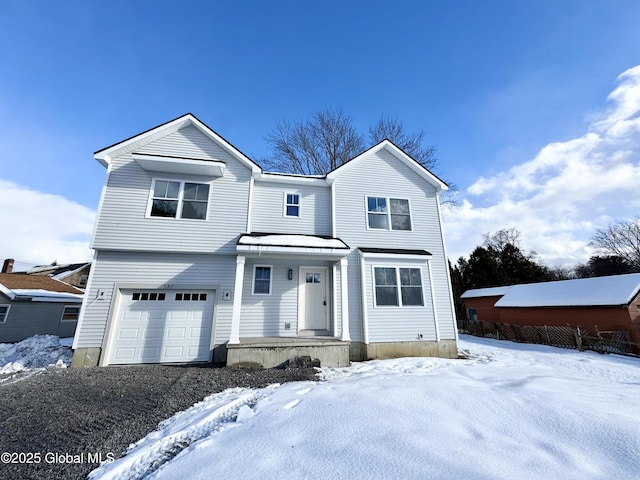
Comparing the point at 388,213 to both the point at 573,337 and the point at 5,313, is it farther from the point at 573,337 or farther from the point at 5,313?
the point at 5,313

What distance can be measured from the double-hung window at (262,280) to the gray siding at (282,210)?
143cm

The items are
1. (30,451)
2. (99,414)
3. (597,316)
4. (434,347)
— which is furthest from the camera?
(597,316)

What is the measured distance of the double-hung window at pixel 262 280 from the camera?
8.60 metres

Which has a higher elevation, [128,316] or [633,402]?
[128,316]

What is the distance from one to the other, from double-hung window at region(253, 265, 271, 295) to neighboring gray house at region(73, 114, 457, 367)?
0.11 ft

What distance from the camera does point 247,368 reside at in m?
6.85

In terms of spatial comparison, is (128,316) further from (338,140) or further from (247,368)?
(338,140)

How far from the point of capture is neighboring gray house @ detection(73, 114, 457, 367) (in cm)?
752

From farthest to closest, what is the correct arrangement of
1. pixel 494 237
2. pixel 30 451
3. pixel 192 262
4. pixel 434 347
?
pixel 494 237 < pixel 434 347 < pixel 192 262 < pixel 30 451

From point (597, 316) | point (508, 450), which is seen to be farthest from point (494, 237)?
point (508, 450)

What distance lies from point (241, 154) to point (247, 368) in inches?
276

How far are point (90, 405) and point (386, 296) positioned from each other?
7.86m

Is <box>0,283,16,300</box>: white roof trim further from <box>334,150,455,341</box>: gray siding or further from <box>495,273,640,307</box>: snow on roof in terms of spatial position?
<box>495,273,640,307</box>: snow on roof

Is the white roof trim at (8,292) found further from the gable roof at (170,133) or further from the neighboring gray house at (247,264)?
the gable roof at (170,133)
